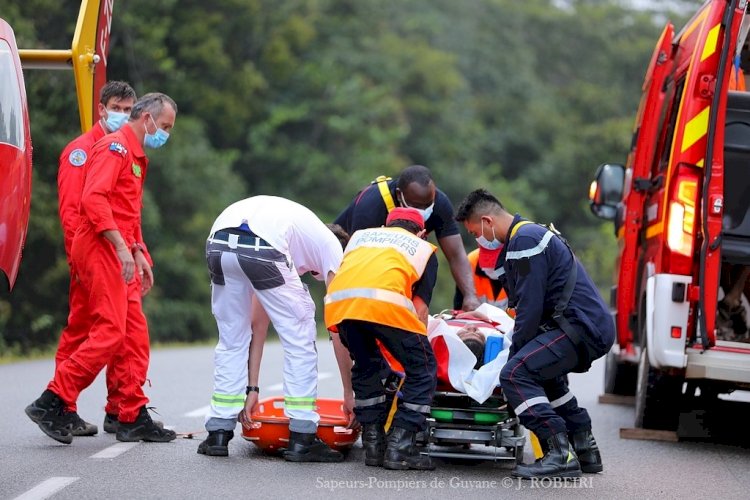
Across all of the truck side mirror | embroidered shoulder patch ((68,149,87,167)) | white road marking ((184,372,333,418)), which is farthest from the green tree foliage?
embroidered shoulder patch ((68,149,87,167))

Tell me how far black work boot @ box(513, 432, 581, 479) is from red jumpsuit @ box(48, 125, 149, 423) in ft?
7.81

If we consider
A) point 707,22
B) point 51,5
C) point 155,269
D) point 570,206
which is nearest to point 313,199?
point 155,269

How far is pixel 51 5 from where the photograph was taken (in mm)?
24438

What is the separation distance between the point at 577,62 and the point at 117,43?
82.6 ft

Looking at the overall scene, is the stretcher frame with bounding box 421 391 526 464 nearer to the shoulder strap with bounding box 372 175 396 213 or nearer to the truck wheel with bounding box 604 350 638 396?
the shoulder strap with bounding box 372 175 396 213

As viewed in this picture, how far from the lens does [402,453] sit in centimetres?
742

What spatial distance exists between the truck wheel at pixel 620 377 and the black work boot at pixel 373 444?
193 inches

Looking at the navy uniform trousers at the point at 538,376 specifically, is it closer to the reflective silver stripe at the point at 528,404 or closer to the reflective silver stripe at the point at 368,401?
the reflective silver stripe at the point at 528,404

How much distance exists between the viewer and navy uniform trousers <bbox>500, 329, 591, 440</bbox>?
7344 mm

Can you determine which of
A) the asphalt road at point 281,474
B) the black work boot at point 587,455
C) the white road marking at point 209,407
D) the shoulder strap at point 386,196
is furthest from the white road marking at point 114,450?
the black work boot at point 587,455

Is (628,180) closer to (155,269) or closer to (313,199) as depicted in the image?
(155,269)

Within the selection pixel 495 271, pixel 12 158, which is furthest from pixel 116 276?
pixel 495 271

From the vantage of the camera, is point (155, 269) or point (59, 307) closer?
point (59, 307)

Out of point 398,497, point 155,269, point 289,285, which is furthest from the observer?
point 155,269
